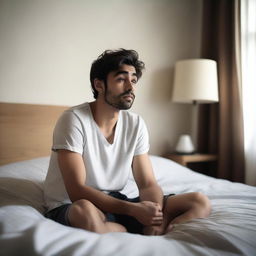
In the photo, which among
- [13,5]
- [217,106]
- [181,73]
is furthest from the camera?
[217,106]

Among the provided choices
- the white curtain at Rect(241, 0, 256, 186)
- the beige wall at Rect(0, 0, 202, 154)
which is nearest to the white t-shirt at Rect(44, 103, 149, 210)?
the beige wall at Rect(0, 0, 202, 154)

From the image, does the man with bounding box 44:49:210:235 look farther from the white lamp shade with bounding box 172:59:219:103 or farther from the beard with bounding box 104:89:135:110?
the white lamp shade with bounding box 172:59:219:103

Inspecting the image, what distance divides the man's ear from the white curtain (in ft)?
4.94

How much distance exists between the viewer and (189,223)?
0.95 m

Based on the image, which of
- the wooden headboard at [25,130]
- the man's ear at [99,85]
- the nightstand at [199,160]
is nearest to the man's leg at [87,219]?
the man's ear at [99,85]

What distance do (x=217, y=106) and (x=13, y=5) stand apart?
1.90m

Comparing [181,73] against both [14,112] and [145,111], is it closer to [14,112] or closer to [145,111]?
[145,111]

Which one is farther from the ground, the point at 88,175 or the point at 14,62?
the point at 14,62

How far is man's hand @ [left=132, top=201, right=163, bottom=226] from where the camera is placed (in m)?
0.97

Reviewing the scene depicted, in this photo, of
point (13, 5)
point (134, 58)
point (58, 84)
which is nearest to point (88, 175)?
point (134, 58)

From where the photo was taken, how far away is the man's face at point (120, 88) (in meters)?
1.25

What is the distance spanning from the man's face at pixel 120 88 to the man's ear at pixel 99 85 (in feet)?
0.08

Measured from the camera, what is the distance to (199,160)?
246 cm

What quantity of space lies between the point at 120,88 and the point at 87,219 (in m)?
0.62
